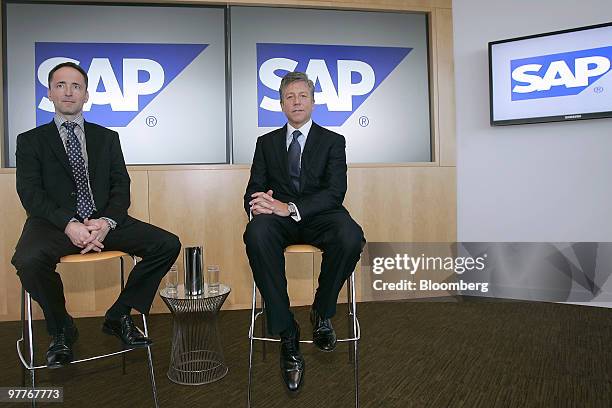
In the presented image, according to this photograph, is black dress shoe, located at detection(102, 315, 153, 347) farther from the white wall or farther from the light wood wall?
the white wall

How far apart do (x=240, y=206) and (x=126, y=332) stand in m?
1.60

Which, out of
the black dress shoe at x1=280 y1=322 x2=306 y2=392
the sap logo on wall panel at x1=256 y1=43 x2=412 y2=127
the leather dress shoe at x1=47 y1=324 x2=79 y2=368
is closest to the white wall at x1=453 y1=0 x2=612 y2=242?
the sap logo on wall panel at x1=256 y1=43 x2=412 y2=127

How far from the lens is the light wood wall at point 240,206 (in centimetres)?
349

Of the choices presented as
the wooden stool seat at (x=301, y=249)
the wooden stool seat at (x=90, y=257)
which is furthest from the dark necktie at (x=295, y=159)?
the wooden stool seat at (x=90, y=257)

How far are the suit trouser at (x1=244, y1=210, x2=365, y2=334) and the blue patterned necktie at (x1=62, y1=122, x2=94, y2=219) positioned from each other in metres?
0.92

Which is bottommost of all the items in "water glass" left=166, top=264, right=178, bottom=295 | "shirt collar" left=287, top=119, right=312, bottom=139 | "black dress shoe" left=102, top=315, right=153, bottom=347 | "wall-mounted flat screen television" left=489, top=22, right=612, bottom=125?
"black dress shoe" left=102, top=315, right=153, bottom=347

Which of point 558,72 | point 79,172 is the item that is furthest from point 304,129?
point 558,72

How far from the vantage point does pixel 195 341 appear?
2.40 metres

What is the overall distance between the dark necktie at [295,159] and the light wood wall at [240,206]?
1.12 meters

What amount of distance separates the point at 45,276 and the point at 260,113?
2.19 metres

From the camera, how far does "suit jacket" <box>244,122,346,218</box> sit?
2.46 metres

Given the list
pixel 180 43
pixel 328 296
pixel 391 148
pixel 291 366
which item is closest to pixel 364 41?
pixel 391 148

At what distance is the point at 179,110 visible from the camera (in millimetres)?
3684

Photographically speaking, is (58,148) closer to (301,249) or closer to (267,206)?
(267,206)
